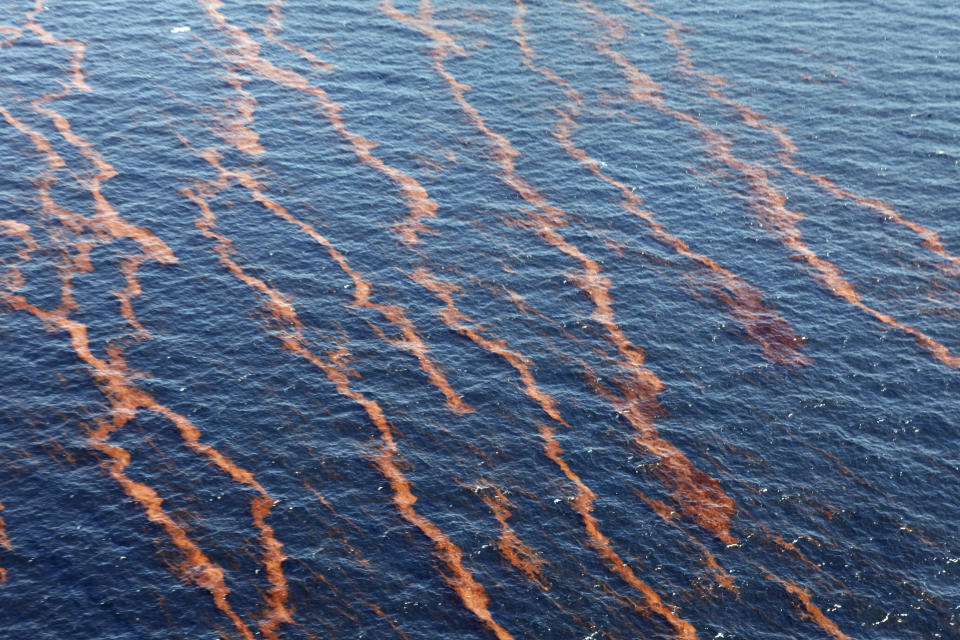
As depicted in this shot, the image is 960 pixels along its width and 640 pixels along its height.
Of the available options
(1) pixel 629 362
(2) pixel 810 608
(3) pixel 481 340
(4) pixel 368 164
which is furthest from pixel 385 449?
(4) pixel 368 164

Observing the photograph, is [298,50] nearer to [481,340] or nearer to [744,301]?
[481,340]

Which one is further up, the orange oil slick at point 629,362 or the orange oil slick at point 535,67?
the orange oil slick at point 535,67

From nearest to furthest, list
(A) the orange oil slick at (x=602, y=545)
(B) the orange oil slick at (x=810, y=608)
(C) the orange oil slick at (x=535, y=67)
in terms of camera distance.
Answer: (B) the orange oil slick at (x=810, y=608), (A) the orange oil slick at (x=602, y=545), (C) the orange oil slick at (x=535, y=67)

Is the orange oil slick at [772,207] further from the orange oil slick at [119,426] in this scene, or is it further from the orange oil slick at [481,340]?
the orange oil slick at [119,426]

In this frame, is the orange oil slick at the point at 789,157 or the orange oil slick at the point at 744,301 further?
the orange oil slick at the point at 789,157

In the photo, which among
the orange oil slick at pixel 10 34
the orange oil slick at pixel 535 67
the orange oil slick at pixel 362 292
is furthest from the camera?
the orange oil slick at pixel 10 34

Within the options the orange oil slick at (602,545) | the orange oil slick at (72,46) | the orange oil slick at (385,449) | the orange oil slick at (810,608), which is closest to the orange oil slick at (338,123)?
the orange oil slick at (385,449)

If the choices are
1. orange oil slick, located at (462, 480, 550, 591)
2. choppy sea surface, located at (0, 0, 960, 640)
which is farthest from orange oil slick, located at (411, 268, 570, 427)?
orange oil slick, located at (462, 480, 550, 591)
